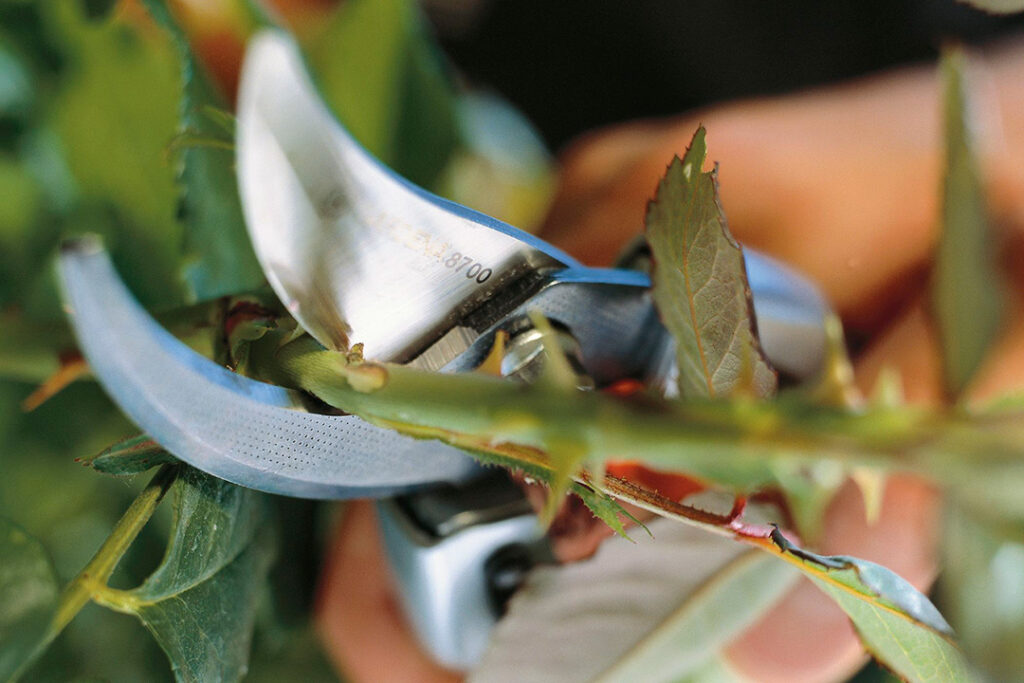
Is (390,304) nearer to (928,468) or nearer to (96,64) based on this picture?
(928,468)

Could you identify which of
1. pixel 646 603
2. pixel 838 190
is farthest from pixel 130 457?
pixel 838 190

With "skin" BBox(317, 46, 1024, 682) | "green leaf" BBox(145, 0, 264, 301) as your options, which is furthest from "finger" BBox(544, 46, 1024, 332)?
"green leaf" BBox(145, 0, 264, 301)

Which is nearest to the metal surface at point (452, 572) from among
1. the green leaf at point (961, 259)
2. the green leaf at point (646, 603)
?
the green leaf at point (646, 603)

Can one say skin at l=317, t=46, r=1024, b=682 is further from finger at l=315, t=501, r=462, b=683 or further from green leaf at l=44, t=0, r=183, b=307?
green leaf at l=44, t=0, r=183, b=307

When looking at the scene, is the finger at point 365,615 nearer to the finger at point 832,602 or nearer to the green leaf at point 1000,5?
the finger at point 832,602

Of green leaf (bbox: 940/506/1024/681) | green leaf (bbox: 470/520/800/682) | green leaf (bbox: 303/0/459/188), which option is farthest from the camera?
green leaf (bbox: 303/0/459/188)

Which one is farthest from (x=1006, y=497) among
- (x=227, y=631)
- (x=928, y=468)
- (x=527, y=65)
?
(x=527, y=65)

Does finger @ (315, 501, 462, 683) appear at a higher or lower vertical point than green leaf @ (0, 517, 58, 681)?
lower
